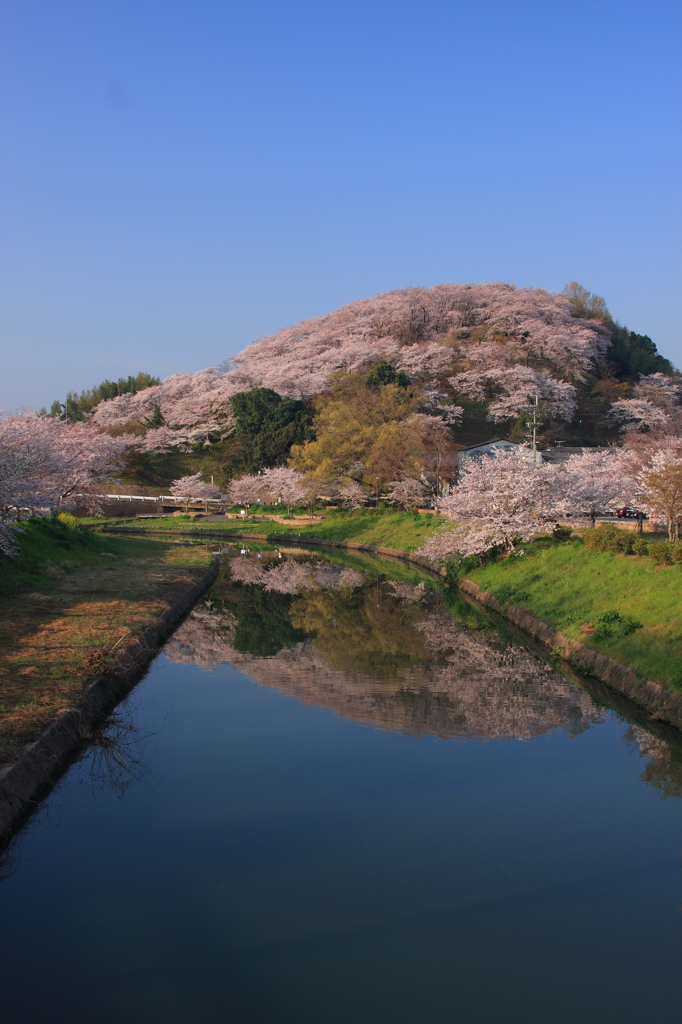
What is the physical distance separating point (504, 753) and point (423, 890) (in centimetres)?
447

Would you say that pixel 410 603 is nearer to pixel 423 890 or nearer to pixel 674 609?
pixel 674 609

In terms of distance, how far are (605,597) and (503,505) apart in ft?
30.0

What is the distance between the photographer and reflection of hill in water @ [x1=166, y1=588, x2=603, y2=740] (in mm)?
13344

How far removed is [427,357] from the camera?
76875 mm

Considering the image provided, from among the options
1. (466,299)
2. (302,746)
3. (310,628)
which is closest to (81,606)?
(310,628)

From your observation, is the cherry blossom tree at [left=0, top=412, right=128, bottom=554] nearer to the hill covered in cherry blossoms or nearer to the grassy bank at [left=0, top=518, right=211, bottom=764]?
the grassy bank at [left=0, top=518, right=211, bottom=764]

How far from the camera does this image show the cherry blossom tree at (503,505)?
89.1 ft

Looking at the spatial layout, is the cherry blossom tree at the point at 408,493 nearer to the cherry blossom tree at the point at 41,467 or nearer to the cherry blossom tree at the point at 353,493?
the cherry blossom tree at the point at 353,493

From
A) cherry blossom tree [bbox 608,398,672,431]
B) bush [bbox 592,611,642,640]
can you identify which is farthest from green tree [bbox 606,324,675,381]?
bush [bbox 592,611,642,640]

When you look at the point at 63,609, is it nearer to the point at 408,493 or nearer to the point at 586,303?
the point at 408,493

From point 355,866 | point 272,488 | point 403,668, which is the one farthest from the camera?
point 272,488

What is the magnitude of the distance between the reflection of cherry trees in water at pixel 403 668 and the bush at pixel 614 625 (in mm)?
1340

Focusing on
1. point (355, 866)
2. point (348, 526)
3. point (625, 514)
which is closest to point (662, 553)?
point (355, 866)

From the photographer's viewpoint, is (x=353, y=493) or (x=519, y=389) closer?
(x=353, y=493)
